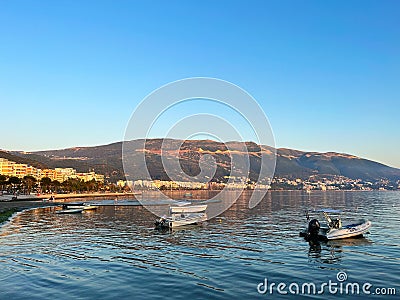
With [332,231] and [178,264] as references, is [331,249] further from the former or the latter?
[178,264]

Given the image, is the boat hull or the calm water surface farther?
the boat hull

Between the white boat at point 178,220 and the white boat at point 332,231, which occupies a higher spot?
the white boat at point 332,231

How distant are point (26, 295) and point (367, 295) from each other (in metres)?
20.6

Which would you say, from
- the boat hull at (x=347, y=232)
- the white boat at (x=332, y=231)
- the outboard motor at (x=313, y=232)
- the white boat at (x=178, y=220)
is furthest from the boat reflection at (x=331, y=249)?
the white boat at (x=178, y=220)

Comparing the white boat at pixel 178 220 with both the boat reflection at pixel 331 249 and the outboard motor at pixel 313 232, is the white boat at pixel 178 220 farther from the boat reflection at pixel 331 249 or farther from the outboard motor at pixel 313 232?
the boat reflection at pixel 331 249

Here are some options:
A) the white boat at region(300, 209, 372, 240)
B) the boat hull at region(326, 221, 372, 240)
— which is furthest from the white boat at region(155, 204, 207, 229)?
the boat hull at region(326, 221, 372, 240)

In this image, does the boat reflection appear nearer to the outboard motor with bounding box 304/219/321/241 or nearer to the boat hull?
the boat hull

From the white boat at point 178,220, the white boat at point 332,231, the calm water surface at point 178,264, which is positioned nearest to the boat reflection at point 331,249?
the calm water surface at point 178,264

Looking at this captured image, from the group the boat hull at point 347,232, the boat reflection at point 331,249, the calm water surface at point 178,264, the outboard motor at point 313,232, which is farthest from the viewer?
the boat hull at point 347,232

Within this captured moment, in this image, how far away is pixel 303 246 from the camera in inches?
1563

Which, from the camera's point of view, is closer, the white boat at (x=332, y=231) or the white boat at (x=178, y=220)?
the white boat at (x=332, y=231)

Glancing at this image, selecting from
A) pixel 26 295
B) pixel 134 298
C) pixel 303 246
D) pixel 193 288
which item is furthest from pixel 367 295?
pixel 26 295

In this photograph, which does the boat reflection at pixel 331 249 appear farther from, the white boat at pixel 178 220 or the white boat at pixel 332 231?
the white boat at pixel 178 220

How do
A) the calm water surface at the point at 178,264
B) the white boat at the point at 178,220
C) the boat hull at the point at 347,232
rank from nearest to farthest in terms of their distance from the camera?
1. the calm water surface at the point at 178,264
2. the boat hull at the point at 347,232
3. the white boat at the point at 178,220
